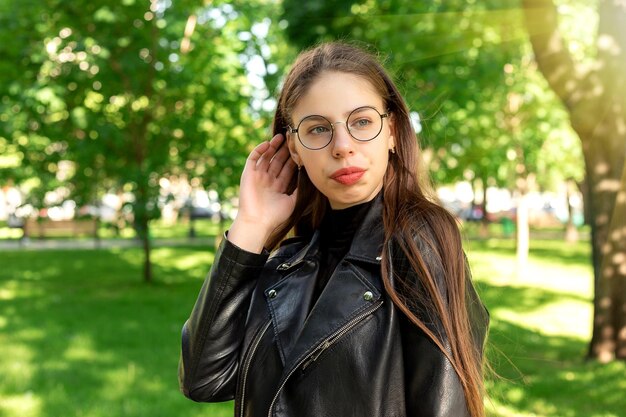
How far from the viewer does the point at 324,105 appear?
5.77ft

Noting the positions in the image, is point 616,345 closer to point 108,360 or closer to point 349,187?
point 108,360

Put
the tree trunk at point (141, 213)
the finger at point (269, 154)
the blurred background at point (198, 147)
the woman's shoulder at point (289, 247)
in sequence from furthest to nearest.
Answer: the tree trunk at point (141, 213), the blurred background at point (198, 147), the finger at point (269, 154), the woman's shoulder at point (289, 247)

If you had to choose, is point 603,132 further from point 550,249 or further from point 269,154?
point 550,249

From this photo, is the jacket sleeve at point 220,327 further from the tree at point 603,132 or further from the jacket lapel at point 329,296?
the tree at point 603,132

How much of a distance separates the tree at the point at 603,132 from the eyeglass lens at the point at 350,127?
19.6 ft

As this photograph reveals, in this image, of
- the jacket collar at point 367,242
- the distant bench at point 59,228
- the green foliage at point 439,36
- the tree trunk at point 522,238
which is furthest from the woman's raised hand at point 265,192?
the distant bench at point 59,228

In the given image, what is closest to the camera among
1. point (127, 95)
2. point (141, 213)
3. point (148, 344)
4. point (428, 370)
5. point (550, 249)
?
point (428, 370)

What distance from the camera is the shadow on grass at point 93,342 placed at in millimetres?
5602

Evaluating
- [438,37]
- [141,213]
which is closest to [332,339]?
[438,37]

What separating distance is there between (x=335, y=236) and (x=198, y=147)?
1107 centimetres

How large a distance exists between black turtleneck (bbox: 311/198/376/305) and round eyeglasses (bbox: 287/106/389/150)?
0.18 m

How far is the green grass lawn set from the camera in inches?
219

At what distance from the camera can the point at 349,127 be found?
1.74m

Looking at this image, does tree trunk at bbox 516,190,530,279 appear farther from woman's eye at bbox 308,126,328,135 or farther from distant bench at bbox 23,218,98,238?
woman's eye at bbox 308,126,328,135
